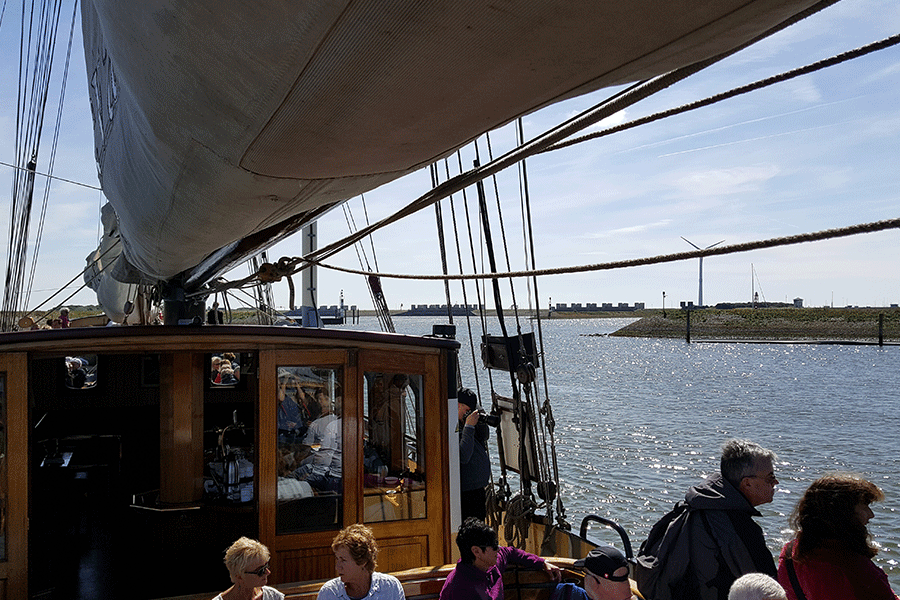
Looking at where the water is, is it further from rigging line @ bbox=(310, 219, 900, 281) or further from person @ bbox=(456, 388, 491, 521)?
rigging line @ bbox=(310, 219, 900, 281)

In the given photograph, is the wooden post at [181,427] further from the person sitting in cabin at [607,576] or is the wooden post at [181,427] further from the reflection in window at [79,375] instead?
the person sitting in cabin at [607,576]

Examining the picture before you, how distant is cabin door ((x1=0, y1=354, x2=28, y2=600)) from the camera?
4059mm

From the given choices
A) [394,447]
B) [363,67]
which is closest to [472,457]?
[394,447]

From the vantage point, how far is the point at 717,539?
289 cm

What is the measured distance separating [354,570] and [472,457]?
253 cm

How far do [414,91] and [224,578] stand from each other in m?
5.38

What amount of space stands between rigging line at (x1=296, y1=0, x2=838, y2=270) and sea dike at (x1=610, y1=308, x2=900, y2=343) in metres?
83.4

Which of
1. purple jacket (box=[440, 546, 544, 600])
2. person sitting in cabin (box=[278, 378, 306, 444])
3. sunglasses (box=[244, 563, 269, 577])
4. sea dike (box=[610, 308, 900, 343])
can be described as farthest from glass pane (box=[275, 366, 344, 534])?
sea dike (box=[610, 308, 900, 343])

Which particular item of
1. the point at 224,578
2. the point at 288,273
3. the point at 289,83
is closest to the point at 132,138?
the point at 289,83

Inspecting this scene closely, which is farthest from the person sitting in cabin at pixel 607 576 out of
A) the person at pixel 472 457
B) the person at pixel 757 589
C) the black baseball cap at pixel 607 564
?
the person at pixel 472 457

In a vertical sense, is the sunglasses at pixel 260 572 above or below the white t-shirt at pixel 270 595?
above

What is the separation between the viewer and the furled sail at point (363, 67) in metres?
0.89

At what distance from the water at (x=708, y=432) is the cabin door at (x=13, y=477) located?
9.39 metres

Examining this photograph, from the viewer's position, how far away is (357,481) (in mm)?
4676
